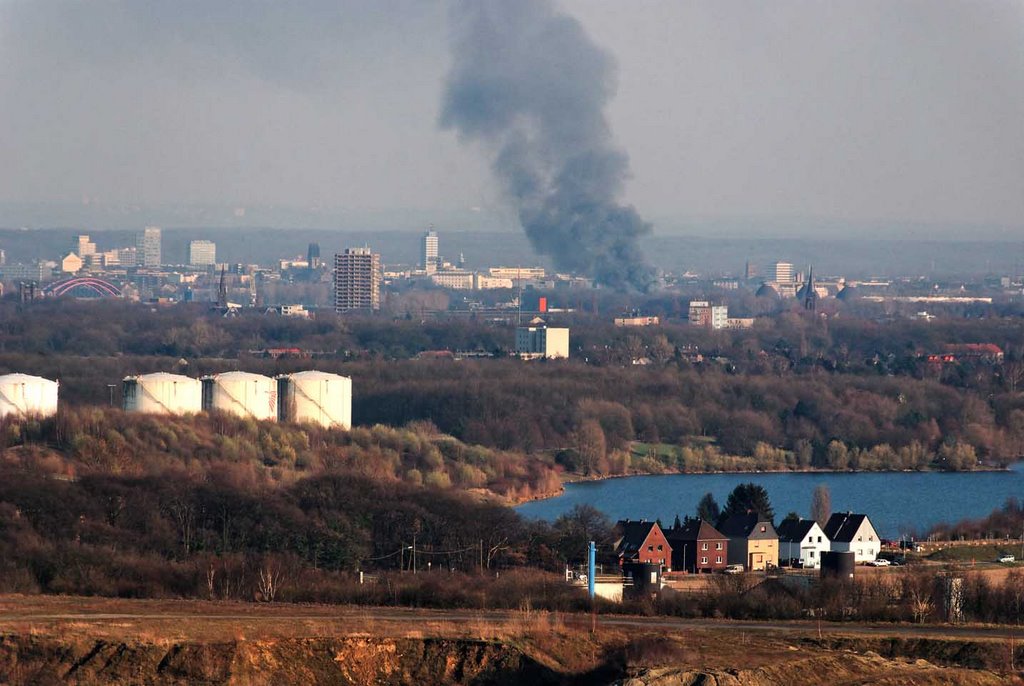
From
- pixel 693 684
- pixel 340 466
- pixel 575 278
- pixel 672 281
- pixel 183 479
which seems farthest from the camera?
pixel 672 281

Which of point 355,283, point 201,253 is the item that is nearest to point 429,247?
point 201,253

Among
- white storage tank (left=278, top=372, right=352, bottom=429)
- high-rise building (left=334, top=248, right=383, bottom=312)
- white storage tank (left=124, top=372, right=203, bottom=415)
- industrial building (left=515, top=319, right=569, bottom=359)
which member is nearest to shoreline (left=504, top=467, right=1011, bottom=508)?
white storage tank (left=278, top=372, right=352, bottom=429)

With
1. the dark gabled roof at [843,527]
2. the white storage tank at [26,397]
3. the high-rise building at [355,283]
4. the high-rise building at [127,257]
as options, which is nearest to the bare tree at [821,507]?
the dark gabled roof at [843,527]

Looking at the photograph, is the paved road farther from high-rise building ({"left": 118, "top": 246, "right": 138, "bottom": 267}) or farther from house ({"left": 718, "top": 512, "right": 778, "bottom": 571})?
high-rise building ({"left": 118, "top": 246, "right": 138, "bottom": 267})

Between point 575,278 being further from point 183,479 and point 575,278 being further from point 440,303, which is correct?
point 183,479

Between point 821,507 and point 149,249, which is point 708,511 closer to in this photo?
point 821,507

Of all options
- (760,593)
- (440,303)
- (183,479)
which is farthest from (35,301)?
(760,593)

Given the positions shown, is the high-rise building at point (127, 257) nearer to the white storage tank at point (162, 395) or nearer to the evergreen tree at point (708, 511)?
the white storage tank at point (162, 395)
